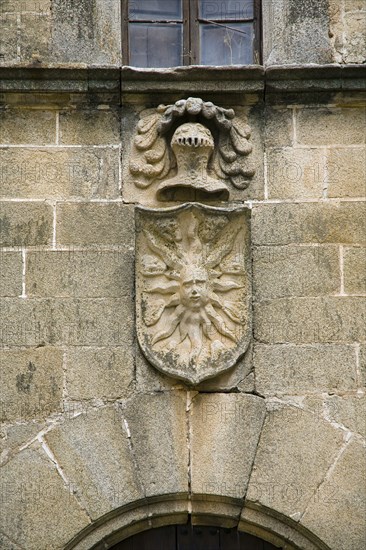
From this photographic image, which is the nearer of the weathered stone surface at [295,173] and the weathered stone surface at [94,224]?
the weathered stone surface at [94,224]

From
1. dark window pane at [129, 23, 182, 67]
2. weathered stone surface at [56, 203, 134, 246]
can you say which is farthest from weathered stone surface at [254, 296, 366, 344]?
dark window pane at [129, 23, 182, 67]

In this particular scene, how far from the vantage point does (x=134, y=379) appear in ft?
22.1

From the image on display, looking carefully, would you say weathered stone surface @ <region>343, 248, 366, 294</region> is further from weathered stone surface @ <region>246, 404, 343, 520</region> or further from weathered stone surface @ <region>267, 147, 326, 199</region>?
weathered stone surface @ <region>246, 404, 343, 520</region>

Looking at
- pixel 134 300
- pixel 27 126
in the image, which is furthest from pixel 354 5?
pixel 134 300

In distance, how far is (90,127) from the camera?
7.08 metres

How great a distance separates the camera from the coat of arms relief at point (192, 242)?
6.75 metres

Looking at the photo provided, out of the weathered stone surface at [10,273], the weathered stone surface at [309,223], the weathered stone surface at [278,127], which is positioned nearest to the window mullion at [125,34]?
the weathered stone surface at [278,127]

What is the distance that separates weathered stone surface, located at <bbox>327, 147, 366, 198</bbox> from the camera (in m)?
7.03

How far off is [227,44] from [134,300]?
159cm

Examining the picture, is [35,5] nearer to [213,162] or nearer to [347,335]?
[213,162]

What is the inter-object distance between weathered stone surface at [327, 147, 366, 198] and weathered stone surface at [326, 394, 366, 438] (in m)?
1.05

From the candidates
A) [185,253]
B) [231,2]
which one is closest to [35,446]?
[185,253]

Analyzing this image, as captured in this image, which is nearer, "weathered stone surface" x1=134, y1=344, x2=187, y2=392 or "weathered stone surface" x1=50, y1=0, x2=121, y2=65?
"weathered stone surface" x1=134, y1=344, x2=187, y2=392

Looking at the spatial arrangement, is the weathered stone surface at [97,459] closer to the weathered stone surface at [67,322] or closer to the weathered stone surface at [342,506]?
the weathered stone surface at [67,322]
